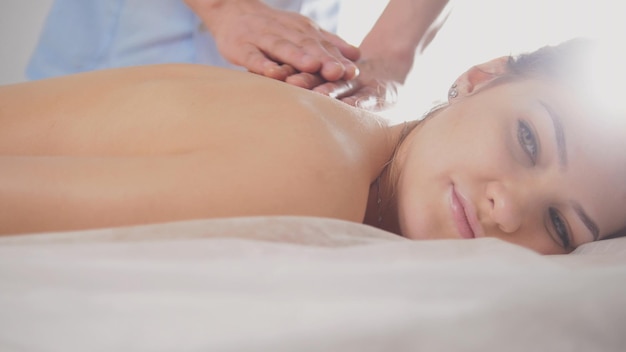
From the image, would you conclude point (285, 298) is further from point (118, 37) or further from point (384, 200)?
point (118, 37)

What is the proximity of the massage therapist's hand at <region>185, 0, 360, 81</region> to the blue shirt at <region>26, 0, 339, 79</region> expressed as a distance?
47mm

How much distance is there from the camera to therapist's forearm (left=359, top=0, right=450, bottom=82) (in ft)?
3.86

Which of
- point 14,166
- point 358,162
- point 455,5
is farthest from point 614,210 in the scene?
point 455,5

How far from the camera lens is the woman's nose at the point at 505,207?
624 mm

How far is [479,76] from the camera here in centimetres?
84

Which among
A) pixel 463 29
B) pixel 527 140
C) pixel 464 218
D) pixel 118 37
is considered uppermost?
pixel 463 29

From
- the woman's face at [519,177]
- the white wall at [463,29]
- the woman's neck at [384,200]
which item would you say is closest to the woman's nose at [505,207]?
the woman's face at [519,177]

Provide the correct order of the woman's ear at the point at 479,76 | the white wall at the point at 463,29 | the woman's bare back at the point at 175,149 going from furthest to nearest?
the white wall at the point at 463,29 < the woman's ear at the point at 479,76 < the woman's bare back at the point at 175,149

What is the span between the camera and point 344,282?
1.16 ft

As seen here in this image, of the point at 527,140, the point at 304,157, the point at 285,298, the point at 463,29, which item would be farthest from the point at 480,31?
the point at 285,298

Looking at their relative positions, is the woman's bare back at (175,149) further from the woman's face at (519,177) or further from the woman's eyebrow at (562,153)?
the woman's eyebrow at (562,153)

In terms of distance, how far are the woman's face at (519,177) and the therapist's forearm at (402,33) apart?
0.49m

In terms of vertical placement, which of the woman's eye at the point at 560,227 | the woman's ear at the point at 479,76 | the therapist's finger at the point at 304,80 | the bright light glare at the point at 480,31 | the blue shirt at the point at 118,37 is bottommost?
the blue shirt at the point at 118,37

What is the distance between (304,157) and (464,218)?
0.19 meters
